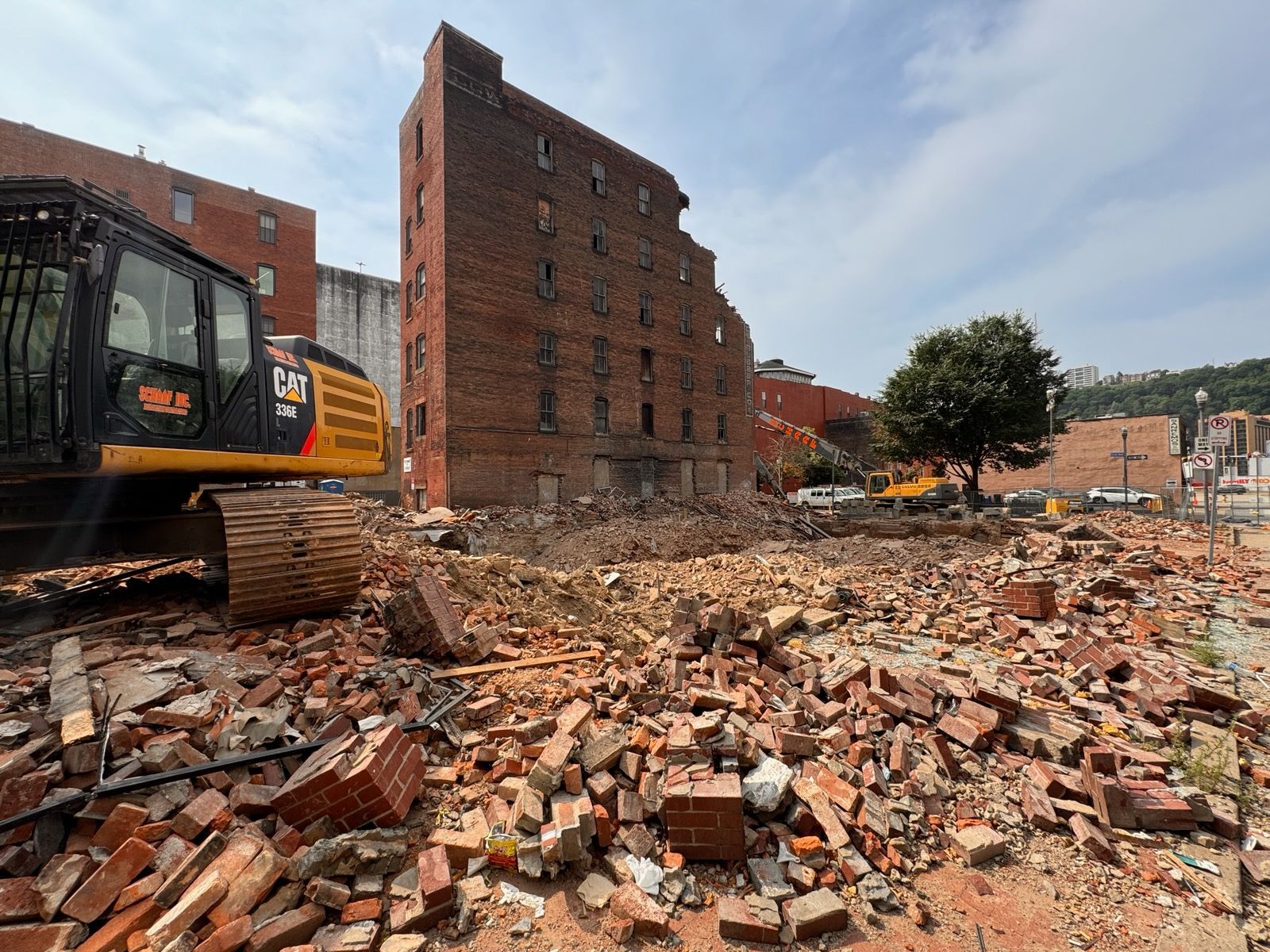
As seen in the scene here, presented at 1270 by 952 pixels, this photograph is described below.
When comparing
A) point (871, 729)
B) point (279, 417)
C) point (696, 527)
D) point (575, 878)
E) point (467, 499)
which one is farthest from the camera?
point (467, 499)

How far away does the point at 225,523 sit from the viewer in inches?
186

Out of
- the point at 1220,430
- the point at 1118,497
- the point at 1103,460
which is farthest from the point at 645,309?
the point at 1103,460

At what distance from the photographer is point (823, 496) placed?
117 ft

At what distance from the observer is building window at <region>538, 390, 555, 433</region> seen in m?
23.5

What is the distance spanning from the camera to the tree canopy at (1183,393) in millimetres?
90938

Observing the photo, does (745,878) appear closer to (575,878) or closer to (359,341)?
(575,878)

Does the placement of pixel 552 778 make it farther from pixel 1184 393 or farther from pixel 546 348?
pixel 1184 393

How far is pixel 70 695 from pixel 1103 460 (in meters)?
69.3

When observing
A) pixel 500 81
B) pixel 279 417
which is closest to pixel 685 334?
pixel 500 81

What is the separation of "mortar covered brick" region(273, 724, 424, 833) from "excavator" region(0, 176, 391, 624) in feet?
7.61

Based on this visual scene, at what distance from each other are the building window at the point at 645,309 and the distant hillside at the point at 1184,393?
90307 mm

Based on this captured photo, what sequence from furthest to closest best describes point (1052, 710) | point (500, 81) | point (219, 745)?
point (500, 81)
point (1052, 710)
point (219, 745)

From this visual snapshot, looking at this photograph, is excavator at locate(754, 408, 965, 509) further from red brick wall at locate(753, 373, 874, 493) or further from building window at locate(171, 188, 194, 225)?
building window at locate(171, 188, 194, 225)

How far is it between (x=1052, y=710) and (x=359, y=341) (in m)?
42.9
